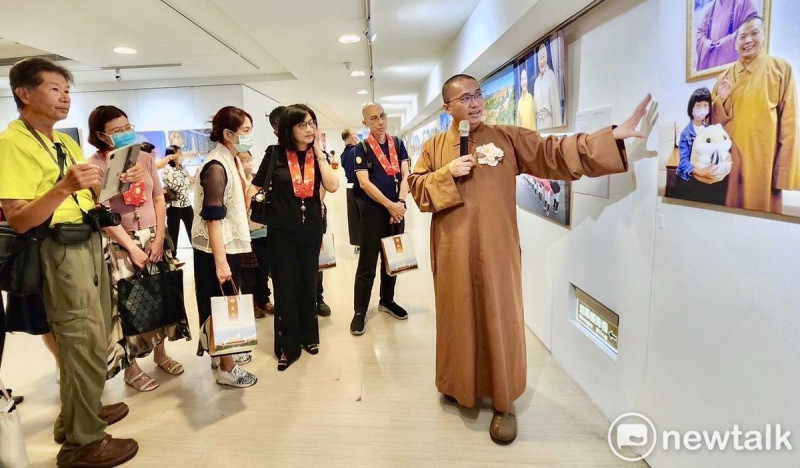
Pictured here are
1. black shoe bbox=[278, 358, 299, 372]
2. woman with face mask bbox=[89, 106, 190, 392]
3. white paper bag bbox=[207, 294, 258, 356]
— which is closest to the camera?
white paper bag bbox=[207, 294, 258, 356]

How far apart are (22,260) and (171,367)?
1.34 m

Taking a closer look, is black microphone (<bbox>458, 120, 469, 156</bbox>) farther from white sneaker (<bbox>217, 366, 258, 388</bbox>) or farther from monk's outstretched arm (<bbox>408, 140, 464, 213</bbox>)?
white sneaker (<bbox>217, 366, 258, 388</bbox>)

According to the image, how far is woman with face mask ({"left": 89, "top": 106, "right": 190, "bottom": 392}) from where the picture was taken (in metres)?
2.20

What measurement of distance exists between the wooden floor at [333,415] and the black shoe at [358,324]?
126 mm

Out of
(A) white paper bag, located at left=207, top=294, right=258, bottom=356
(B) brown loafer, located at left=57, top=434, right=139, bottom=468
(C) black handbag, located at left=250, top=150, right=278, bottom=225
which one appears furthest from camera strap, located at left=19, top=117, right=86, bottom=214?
(B) brown loafer, located at left=57, top=434, right=139, bottom=468

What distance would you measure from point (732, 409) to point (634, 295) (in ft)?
1.87

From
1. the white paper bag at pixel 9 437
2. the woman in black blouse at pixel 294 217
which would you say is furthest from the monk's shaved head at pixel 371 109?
the white paper bag at pixel 9 437

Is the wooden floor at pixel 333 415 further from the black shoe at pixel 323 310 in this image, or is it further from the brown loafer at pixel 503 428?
the black shoe at pixel 323 310

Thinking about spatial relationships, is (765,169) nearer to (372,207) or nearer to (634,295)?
(634,295)

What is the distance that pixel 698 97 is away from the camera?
1.41 metres

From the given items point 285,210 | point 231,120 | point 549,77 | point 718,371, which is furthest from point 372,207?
point 718,371

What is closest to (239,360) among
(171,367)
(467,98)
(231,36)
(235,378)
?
(235,378)

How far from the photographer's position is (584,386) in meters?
2.32

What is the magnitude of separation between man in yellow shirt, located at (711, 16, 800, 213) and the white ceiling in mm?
2475
